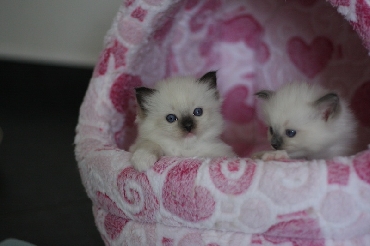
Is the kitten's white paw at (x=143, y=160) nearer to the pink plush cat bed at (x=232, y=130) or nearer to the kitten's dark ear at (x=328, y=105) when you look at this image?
the pink plush cat bed at (x=232, y=130)

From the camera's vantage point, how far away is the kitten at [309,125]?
148 cm

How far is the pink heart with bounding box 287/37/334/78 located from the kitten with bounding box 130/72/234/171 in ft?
2.18

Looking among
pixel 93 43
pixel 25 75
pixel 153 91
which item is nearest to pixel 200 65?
pixel 153 91

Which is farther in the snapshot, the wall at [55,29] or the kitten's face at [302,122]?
the wall at [55,29]

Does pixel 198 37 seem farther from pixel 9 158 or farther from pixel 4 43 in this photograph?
pixel 4 43

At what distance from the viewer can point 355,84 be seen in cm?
190

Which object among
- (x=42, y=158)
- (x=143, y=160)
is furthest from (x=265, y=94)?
(x=42, y=158)

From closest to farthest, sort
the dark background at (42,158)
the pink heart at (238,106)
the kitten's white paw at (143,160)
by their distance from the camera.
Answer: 1. the kitten's white paw at (143,160)
2. the dark background at (42,158)
3. the pink heart at (238,106)

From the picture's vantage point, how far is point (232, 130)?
223 cm

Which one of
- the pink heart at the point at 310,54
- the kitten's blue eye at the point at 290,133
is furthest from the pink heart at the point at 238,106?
the kitten's blue eye at the point at 290,133

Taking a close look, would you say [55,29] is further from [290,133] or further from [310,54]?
[290,133]

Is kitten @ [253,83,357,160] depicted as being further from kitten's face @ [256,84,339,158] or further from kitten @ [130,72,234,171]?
kitten @ [130,72,234,171]

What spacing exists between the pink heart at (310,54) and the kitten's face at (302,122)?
1.73 feet

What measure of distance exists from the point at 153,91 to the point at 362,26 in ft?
2.49
